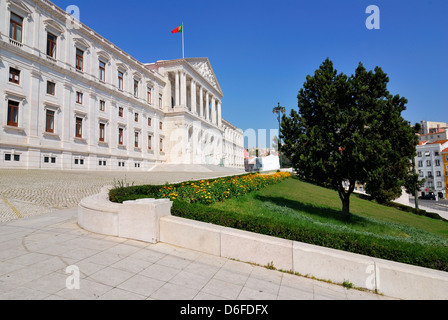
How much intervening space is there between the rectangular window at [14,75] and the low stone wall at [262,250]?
915 inches

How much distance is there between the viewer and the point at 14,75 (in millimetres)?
22016

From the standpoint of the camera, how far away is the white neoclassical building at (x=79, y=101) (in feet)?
72.1

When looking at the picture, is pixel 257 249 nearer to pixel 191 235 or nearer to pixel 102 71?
pixel 191 235

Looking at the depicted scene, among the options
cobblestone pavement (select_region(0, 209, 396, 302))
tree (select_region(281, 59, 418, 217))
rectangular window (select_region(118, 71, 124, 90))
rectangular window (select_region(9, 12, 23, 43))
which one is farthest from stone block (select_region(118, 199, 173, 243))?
rectangular window (select_region(118, 71, 124, 90))

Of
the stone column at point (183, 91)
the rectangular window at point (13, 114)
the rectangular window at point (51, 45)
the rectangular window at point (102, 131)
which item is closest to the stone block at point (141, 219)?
the rectangular window at point (13, 114)

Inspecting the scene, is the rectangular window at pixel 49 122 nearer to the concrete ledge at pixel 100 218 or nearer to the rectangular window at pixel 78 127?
the rectangular window at pixel 78 127

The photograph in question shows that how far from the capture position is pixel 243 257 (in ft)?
16.9

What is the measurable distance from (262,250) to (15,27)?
30.5 m

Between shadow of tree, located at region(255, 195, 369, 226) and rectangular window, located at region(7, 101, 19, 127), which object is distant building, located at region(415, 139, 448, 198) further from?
rectangular window, located at region(7, 101, 19, 127)

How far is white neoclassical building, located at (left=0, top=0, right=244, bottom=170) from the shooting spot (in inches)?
865

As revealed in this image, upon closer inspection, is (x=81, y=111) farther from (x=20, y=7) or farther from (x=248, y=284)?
(x=248, y=284)

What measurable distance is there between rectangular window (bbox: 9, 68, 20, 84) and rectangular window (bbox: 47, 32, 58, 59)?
14.9 ft

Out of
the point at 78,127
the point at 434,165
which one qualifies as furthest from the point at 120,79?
the point at 434,165
